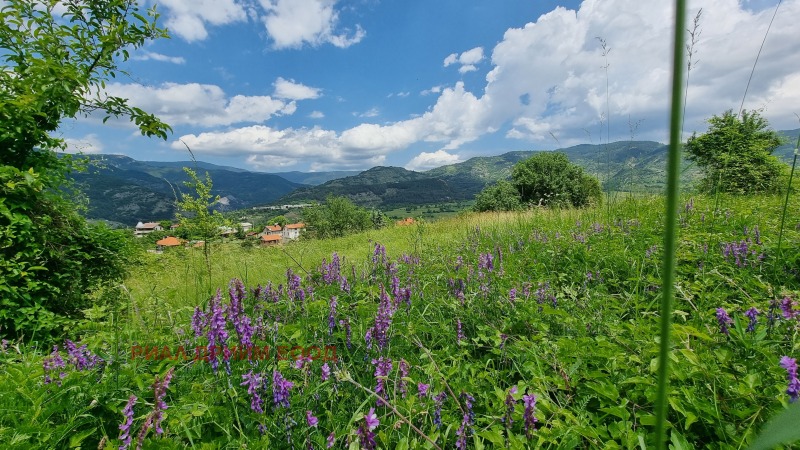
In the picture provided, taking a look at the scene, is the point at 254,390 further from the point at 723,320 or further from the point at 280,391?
the point at 723,320

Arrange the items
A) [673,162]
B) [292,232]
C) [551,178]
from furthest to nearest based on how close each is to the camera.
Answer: [292,232] < [551,178] < [673,162]

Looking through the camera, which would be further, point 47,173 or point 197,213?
point 197,213

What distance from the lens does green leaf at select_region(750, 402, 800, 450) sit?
0.98 feet

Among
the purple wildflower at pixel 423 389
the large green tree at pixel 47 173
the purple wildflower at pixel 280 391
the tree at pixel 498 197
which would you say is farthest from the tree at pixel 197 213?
the tree at pixel 498 197

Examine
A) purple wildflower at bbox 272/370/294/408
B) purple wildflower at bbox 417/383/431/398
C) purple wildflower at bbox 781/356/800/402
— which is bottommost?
purple wildflower at bbox 417/383/431/398

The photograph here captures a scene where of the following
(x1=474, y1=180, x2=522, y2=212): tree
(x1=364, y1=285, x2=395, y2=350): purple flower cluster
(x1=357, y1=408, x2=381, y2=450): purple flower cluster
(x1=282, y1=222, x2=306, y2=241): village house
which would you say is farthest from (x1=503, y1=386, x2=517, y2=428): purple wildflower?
(x1=474, y1=180, x2=522, y2=212): tree

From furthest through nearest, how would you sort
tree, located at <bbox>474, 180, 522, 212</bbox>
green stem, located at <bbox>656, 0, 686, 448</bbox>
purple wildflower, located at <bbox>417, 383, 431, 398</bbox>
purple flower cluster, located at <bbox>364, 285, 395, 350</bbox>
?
1. tree, located at <bbox>474, 180, 522, 212</bbox>
2. purple flower cluster, located at <bbox>364, 285, 395, 350</bbox>
3. purple wildflower, located at <bbox>417, 383, 431, 398</bbox>
4. green stem, located at <bbox>656, 0, 686, 448</bbox>

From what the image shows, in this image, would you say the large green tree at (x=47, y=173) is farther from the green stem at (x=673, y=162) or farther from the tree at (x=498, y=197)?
the tree at (x=498, y=197)

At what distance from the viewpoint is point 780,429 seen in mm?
306

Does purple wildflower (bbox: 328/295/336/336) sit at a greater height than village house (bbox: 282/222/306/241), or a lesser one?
greater

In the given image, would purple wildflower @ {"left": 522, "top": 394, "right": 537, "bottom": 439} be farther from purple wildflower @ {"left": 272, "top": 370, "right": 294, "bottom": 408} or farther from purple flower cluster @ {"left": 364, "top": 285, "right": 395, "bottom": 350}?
purple wildflower @ {"left": 272, "top": 370, "right": 294, "bottom": 408}

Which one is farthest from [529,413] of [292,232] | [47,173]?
[292,232]

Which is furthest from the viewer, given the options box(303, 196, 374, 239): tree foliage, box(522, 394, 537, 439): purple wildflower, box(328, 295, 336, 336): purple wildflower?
box(303, 196, 374, 239): tree foliage

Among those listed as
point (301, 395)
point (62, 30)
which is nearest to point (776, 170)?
point (301, 395)
